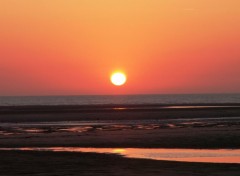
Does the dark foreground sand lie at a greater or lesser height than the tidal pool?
lesser

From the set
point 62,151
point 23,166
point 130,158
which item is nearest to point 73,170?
point 23,166

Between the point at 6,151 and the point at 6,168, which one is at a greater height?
the point at 6,151

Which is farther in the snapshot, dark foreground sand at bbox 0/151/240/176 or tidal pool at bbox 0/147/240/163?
tidal pool at bbox 0/147/240/163

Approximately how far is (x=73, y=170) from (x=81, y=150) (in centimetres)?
877

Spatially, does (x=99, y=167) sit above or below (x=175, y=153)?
below

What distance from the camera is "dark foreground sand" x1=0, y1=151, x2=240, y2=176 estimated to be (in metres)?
24.6

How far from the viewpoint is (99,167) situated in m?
26.5

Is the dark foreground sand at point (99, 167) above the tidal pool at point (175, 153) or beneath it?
beneath

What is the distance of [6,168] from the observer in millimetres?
26281

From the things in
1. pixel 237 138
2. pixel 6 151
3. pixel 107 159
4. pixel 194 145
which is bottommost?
pixel 107 159

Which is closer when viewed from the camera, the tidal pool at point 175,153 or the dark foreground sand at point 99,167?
the dark foreground sand at point 99,167

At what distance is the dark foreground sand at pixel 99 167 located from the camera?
24.6 meters

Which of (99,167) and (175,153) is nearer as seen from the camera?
(99,167)

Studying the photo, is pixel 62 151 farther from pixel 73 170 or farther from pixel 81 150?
pixel 73 170
